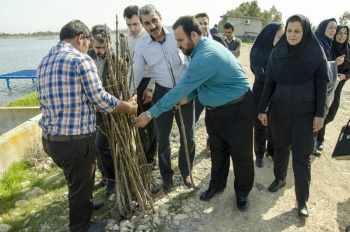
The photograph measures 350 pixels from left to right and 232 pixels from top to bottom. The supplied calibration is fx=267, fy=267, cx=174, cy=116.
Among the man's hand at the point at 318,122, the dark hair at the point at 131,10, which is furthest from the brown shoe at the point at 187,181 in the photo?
the dark hair at the point at 131,10

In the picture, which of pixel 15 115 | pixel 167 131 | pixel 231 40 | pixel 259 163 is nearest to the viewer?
pixel 167 131

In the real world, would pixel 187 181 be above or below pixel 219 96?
below

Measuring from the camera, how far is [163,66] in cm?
303

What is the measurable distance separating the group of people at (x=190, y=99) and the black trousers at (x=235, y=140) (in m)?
0.01

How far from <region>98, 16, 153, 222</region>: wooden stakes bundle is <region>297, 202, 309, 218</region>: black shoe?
1.50 m

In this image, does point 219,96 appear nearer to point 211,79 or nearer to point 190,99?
point 211,79

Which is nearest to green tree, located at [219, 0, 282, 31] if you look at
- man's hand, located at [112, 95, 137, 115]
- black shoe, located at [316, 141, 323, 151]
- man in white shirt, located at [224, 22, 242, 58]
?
man in white shirt, located at [224, 22, 242, 58]

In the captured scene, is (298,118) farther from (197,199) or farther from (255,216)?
(197,199)

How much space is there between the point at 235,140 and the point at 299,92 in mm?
763

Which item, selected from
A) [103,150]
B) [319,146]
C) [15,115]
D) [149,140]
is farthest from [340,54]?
[15,115]

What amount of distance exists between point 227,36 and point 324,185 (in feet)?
12.1

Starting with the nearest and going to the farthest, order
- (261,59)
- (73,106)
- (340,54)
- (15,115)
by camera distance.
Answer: (73,106)
(261,59)
(340,54)
(15,115)

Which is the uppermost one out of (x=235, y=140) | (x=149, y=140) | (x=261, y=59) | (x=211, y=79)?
(x=261, y=59)

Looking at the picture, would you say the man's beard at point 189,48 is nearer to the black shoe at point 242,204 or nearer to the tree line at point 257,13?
the black shoe at point 242,204
